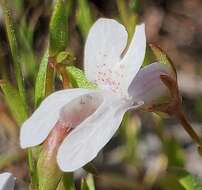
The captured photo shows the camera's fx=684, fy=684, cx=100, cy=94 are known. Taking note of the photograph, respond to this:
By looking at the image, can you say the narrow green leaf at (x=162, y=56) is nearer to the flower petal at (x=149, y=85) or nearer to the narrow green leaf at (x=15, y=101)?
the flower petal at (x=149, y=85)

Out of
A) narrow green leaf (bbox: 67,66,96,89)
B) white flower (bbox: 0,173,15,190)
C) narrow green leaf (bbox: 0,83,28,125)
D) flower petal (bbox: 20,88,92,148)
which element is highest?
flower petal (bbox: 20,88,92,148)

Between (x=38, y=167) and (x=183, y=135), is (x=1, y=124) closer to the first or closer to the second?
(x=183, y=135)

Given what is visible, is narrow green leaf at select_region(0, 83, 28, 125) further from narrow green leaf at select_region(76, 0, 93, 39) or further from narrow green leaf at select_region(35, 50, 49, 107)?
narrow green leaf at select_region(76, 0, 93, 39)

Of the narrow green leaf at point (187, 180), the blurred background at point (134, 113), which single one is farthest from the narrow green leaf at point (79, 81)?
the blurred background at point (134, 113)

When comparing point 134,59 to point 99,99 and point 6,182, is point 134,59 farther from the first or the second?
point 6,182

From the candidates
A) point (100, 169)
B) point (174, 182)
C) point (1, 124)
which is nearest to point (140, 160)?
point (100, 169)

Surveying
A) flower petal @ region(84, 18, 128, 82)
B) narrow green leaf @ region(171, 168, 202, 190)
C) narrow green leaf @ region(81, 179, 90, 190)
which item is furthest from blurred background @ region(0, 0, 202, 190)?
flower petal @ region(84, 18, 128, 82)
